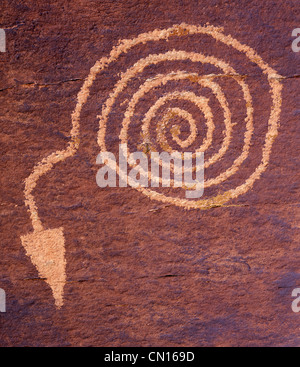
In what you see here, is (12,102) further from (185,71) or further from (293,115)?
(293,115)

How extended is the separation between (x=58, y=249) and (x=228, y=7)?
0.61 meters

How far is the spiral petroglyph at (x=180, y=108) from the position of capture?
2.17 ft

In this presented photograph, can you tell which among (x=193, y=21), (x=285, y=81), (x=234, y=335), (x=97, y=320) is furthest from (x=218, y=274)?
(x=193, y=21)

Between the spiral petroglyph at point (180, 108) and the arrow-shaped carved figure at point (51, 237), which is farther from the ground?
the spiral petroglyph at point (180, 108)

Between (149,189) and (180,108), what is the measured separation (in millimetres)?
181

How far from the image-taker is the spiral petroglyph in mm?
660

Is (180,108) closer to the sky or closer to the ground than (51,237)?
closer to the sky

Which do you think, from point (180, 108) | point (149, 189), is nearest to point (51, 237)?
point (149, 189)

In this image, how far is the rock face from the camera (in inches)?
25.7

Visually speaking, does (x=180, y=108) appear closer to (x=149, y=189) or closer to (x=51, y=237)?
(x=149, y=189)

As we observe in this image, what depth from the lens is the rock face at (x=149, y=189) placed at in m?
0.65

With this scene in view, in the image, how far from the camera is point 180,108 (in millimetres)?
682

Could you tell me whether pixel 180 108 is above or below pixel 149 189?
above

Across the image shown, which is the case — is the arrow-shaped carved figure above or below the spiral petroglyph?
below
